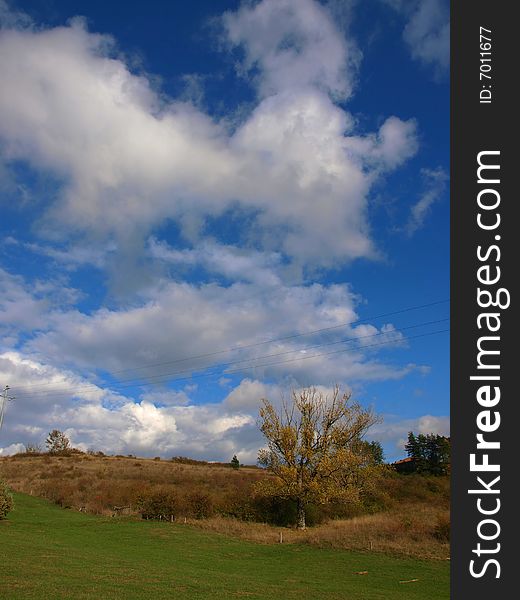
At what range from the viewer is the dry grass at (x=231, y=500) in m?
41.7

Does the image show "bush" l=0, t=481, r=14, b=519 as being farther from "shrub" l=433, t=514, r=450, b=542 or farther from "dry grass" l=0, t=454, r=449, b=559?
"shrub" l=433, t=514, r=450, b=542

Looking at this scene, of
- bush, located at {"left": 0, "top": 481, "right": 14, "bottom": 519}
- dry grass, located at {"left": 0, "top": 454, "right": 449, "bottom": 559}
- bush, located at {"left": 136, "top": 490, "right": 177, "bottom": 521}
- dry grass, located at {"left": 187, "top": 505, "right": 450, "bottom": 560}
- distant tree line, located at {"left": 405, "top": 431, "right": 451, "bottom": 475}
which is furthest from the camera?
distant tree line, located at {"left": 405, "top": 431, "right": 451, "bottom": 475}

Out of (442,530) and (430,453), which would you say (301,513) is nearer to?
(442,530)

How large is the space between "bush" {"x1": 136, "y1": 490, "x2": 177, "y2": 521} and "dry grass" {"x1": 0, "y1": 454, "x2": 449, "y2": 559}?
0.87 meters

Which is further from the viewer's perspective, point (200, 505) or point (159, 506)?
point (200, 505)

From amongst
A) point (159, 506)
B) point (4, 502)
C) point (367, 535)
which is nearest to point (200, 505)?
point (159, 506)

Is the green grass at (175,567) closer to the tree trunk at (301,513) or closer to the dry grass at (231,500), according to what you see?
the dry grass at (231,500)

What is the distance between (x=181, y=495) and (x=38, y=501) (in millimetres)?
16722

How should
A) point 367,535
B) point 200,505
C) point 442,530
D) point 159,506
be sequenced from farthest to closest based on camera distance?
point 200,505, point 159,506, point 367,535, point 442,530

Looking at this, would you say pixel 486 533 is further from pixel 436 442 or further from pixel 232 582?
pixel 436 442

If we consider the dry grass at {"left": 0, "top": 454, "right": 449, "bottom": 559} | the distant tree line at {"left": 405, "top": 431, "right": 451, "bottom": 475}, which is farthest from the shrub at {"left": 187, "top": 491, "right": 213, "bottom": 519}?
the distant tree line at {"left": 405, "top": 431, "right": 451, "bottom": 475}

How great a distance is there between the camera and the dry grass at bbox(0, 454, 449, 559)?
4166cm

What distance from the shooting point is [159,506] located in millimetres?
51562

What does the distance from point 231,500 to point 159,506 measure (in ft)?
29.3
